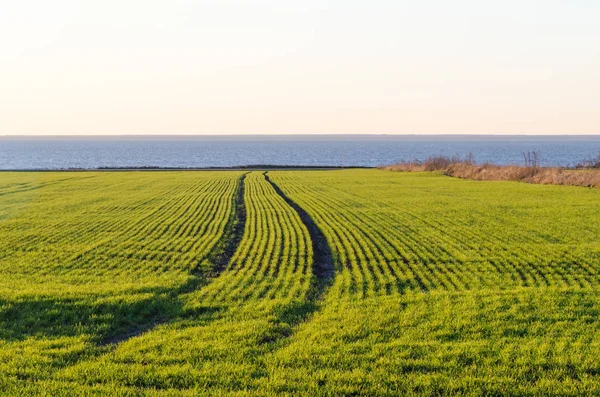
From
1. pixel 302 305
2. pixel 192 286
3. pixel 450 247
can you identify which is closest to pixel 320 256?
pixel 450 247

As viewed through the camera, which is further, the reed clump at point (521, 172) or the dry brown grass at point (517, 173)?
the reed clump at point (521, 172)

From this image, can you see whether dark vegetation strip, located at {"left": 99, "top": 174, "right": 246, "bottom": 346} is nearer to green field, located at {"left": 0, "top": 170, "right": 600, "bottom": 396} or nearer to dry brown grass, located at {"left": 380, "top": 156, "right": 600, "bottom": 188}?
green field, located at {"left": 0, "top": 170, "right": 600, "bottom": 396}

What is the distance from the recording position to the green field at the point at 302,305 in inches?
378

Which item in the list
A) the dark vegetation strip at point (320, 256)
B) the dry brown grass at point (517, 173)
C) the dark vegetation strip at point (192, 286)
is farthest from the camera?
the dry brown grass at point (517, 173)

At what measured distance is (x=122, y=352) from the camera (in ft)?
36.2

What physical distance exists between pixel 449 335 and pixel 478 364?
1.75 metres

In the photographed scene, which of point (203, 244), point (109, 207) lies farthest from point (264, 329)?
point (109, 207)

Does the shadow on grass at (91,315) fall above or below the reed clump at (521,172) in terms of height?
below

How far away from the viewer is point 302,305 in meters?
14.6

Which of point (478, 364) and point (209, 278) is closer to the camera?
point (478, 364)

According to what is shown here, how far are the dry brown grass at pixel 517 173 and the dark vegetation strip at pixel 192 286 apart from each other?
116ft

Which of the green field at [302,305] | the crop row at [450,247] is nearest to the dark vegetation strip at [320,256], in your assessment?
the green field at [302,305]

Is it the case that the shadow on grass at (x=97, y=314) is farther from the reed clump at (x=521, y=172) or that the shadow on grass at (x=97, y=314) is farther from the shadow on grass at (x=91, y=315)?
the reed clump at (x=521, y=172)

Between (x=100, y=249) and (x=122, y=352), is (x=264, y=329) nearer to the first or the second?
(x=122, y=352)
